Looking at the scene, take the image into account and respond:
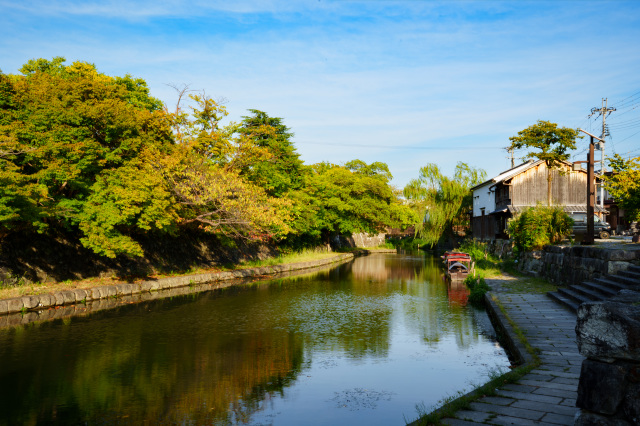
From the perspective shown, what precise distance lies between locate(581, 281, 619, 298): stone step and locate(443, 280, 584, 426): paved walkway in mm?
1590

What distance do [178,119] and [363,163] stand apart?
3324 cm

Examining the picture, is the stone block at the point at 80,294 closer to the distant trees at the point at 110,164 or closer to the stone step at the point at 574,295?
the distant trees at the point at 110,164

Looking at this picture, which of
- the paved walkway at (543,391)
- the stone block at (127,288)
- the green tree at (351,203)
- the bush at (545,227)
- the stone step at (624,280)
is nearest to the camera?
the paved walkway at (543,391)

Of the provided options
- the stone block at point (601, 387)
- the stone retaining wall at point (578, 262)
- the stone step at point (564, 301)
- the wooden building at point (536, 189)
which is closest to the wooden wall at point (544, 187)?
the wooden building at point (536, 189)

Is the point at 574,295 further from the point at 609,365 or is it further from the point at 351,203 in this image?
the point at 351,203

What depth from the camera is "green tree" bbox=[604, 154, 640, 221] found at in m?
16.4

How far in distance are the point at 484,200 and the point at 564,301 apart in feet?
101

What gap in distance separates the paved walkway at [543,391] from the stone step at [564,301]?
6.50ft

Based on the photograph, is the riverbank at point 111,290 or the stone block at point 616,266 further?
the riverbank at point 111,290

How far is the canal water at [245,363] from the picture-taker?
7598 mm

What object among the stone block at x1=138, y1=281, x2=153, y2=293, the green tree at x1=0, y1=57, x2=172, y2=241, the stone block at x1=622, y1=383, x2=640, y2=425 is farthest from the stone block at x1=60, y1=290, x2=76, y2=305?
the stone block at x1=622, y1=383, x2=640, y2=425

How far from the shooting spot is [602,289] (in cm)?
1325

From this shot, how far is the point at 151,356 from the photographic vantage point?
10922 millimetres

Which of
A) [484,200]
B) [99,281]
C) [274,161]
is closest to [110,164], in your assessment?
[99,281]
